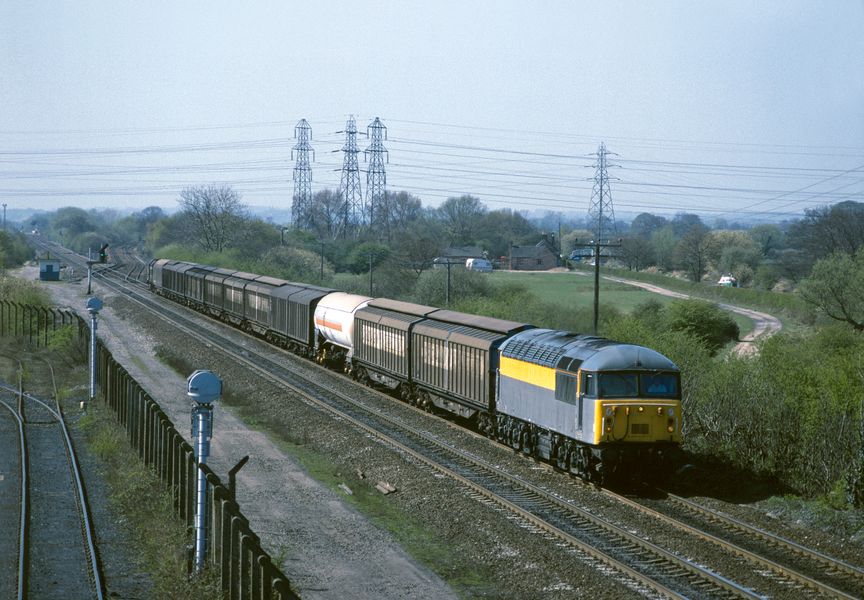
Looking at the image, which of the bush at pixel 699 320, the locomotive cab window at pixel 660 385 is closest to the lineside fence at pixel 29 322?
the bush at pixel 699 320

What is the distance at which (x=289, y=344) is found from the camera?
2058 inches

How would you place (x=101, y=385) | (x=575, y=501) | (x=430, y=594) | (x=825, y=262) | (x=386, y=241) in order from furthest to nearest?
(x=386, y=241) → (x=825, y=262) → (x=101, y=385) → (x=575, y=501) → (x=430, y=594)

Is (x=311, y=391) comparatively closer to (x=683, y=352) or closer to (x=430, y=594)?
(x=683, y=352)

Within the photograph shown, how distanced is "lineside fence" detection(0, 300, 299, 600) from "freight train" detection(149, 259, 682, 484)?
8.71 meters

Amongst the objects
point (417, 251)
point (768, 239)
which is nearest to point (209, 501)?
point (417, 251)

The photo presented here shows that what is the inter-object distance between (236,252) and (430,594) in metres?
108

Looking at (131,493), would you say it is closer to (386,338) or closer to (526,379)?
(526,379)

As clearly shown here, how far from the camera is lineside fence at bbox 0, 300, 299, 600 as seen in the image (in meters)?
13.9

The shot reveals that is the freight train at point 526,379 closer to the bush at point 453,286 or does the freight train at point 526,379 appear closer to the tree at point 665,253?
the bush at point 453,286

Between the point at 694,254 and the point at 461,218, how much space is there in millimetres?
56769

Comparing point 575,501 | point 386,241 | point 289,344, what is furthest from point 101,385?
point 386,241

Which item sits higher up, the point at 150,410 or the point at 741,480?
the point at 150,410

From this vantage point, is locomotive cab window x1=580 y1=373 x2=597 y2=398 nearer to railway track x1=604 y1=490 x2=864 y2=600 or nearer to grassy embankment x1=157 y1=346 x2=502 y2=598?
railway track x1=604 y1=490 x2=864 y2=600

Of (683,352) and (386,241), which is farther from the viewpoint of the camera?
(386,241)
